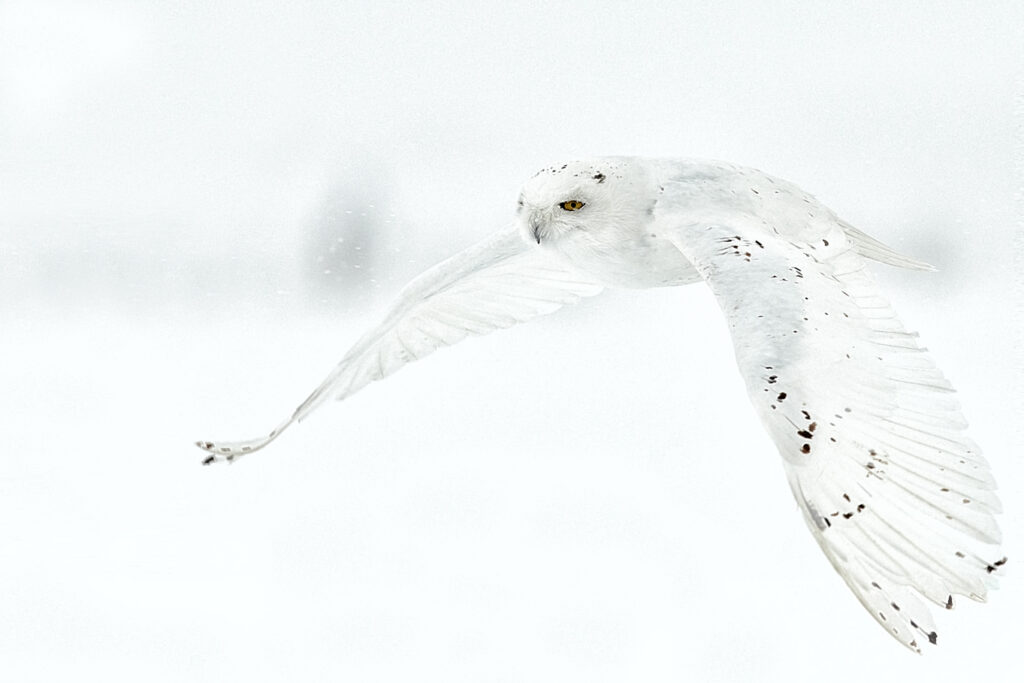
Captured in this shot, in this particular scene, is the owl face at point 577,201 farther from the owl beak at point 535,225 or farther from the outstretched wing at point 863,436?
the outstretched wing at point 863,436

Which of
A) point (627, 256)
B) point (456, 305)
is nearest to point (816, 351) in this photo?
point (627, 256)

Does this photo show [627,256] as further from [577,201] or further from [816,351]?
[816,351]

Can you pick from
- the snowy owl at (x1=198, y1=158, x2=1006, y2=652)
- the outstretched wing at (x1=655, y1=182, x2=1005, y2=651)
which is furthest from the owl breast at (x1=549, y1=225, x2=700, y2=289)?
the outstretched wing at (x1=655, y1=182, x2=1005, y2=651)

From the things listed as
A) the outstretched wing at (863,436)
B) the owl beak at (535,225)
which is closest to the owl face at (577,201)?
the owl beak at (535,225)

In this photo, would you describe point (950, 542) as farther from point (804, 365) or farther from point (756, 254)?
point (756, 254)

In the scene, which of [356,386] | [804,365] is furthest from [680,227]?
[356,386]

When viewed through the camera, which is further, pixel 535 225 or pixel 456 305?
pixel 456 305
